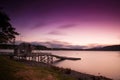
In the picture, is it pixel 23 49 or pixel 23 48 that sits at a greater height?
pixel 23 48

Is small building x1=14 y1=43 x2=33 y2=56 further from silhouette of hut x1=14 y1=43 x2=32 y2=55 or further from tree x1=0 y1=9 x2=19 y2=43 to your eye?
tree x1=0 y1=9 x2=19 y2=43

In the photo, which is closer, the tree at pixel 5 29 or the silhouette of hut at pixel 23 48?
the tree at pixel 5 29

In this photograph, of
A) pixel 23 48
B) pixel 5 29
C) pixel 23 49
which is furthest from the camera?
pixel 23 49

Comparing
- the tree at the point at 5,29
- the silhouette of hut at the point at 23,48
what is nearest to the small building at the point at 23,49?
the silhouette of hut at the point at 23,48

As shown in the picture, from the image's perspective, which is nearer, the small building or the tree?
the tree

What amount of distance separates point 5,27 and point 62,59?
5412cm

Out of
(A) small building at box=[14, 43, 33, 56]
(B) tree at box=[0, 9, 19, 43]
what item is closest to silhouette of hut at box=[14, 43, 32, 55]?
(A) small building at box=[14, 43, 33, 56]

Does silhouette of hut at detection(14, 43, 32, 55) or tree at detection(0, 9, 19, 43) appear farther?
silhouette of hut at detection(14, 43, 32, 55)

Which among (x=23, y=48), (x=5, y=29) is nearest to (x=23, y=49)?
(x=23, y=48)

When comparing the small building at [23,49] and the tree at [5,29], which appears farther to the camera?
the small building at [23,49]

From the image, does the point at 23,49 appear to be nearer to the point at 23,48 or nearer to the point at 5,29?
the point at 23,48

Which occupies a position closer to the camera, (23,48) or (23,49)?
(23,48)

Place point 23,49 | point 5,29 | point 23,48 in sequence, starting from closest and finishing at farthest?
point 5,29, point 23,48, point 23,49

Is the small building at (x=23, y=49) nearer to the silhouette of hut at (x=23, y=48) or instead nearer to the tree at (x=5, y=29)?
the silhouette of hut at (x=23, y=48)
